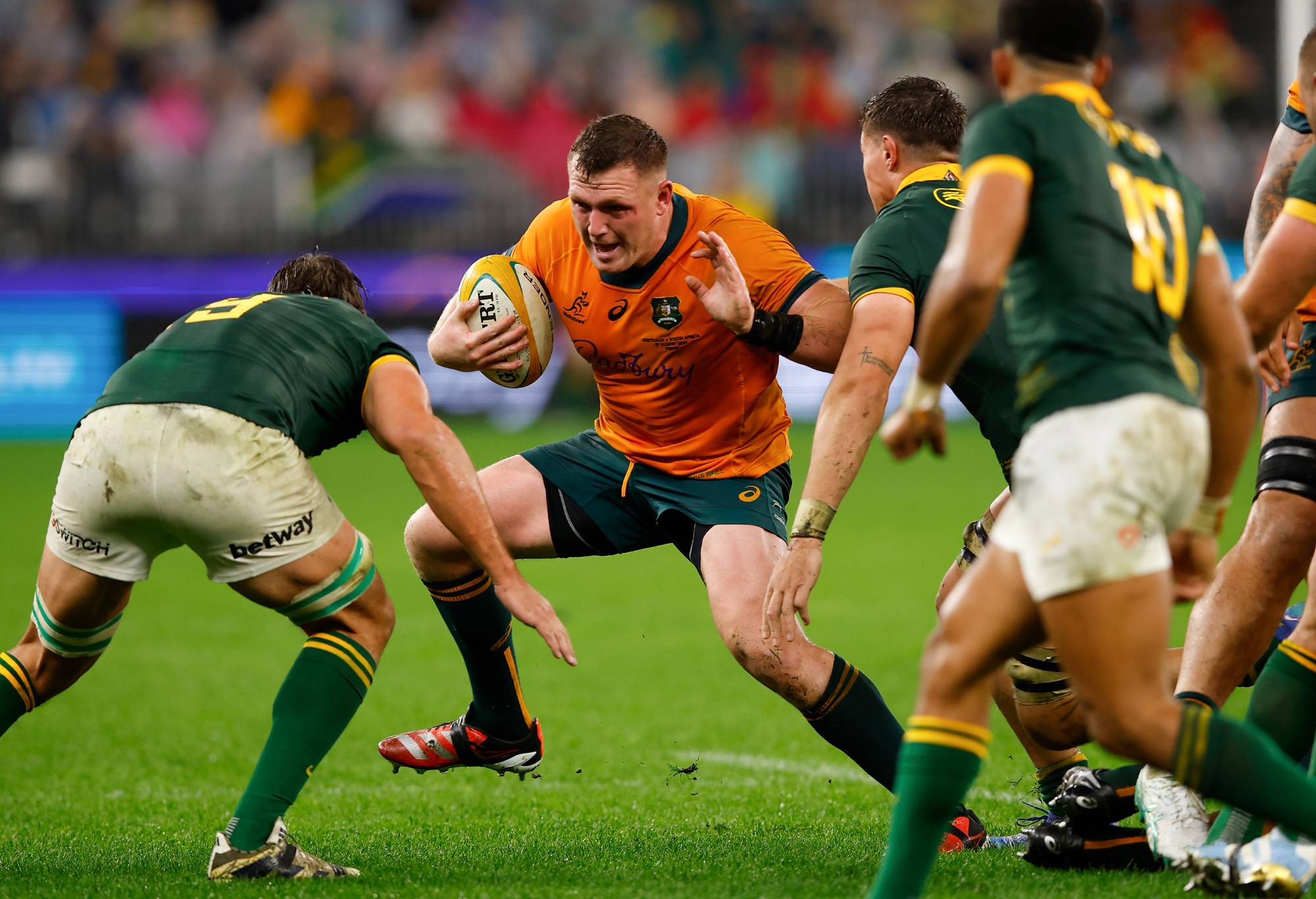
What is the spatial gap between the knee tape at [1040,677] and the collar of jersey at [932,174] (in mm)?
1521

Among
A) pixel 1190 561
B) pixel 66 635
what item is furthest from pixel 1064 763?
pixel 66 635

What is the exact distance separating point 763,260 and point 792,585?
4.65 ft

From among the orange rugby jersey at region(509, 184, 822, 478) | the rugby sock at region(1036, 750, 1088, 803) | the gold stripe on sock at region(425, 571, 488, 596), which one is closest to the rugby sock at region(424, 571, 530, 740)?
the gold stripe on sock at region(425, 571, 488, 596)

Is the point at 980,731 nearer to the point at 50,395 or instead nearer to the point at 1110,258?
the point at 1110,258

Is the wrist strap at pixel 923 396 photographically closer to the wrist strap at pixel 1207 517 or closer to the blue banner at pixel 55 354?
the wrist strap at pixel 1207 517

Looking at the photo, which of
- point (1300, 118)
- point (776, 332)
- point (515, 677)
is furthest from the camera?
point (515, 677)

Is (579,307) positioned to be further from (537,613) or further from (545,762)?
(545,762)

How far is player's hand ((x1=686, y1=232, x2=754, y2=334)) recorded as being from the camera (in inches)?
187

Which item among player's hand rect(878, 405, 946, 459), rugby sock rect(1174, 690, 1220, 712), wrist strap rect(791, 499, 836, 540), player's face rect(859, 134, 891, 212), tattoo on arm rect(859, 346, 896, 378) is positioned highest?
player's face rect(859, 134, 891, 212)

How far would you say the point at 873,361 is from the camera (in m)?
4.50

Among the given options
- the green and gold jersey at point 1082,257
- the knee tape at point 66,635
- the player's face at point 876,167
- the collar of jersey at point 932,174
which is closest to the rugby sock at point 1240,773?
the green and gold jersey at point 1082,257

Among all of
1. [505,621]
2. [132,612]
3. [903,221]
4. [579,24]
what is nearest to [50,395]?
[132,612]

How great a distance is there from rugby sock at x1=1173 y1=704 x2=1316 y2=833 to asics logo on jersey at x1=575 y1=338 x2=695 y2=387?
2.35 meters

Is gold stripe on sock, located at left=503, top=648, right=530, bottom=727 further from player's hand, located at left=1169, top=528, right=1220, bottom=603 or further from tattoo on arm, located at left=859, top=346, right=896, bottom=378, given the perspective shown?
player's hand, located at left=1169, top=528, right=1220, bottom=603
